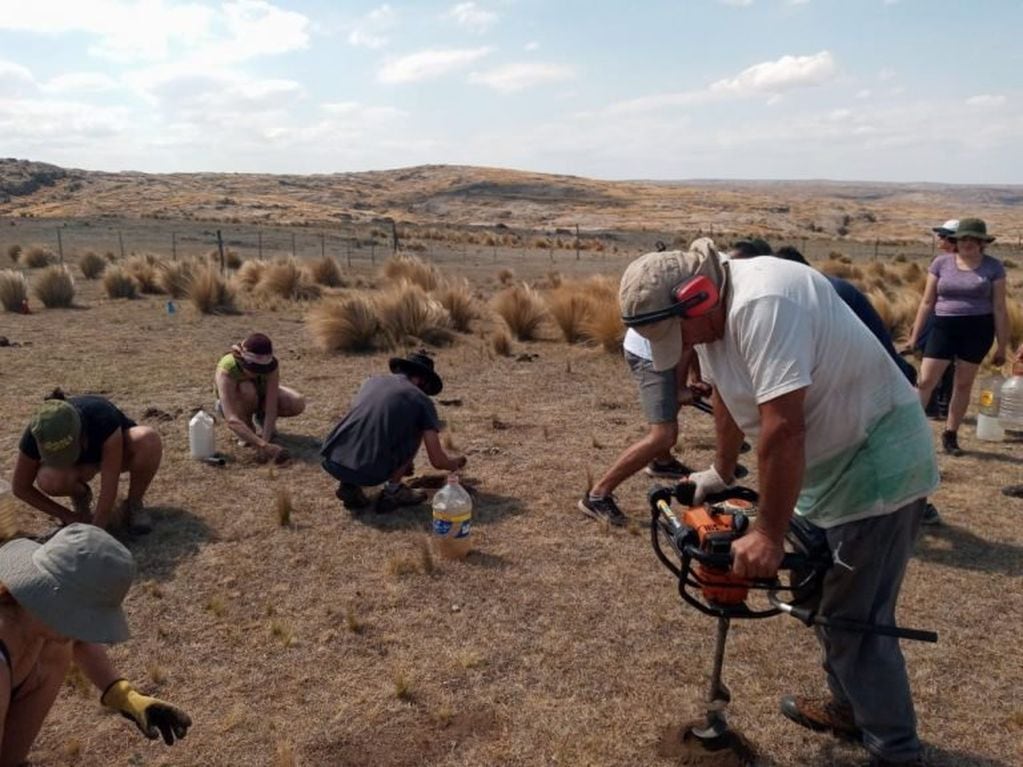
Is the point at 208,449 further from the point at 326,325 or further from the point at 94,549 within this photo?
the point at 326,325

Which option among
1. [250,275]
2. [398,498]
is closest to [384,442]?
[398,498]

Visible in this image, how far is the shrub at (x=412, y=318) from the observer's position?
469 inches

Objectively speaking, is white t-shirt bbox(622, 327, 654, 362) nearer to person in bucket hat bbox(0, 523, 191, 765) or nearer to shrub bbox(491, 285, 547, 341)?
person in bucket hat bbox(0, 523, 191, 765)

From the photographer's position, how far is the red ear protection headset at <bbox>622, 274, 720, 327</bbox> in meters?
2.55

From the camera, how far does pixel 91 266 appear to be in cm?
1927

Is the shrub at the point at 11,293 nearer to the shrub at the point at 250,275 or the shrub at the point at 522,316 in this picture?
the shrub at the point at 250,275

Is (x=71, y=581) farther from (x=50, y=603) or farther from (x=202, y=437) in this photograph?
(x=202, y=437)

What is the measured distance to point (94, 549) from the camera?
2.62 meters

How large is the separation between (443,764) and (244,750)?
29.3 inches

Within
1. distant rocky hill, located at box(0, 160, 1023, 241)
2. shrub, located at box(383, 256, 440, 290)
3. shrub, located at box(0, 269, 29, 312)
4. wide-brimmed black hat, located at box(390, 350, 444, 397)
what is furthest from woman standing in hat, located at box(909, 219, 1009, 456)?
distant rocky hill, located at box(0, 160, 1023, 241)

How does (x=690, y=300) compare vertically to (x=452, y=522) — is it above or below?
above

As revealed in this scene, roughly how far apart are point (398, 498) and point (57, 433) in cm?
202

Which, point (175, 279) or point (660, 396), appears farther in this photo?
point (175, 279)

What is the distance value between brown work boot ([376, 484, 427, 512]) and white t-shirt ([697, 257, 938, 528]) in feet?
10.6
